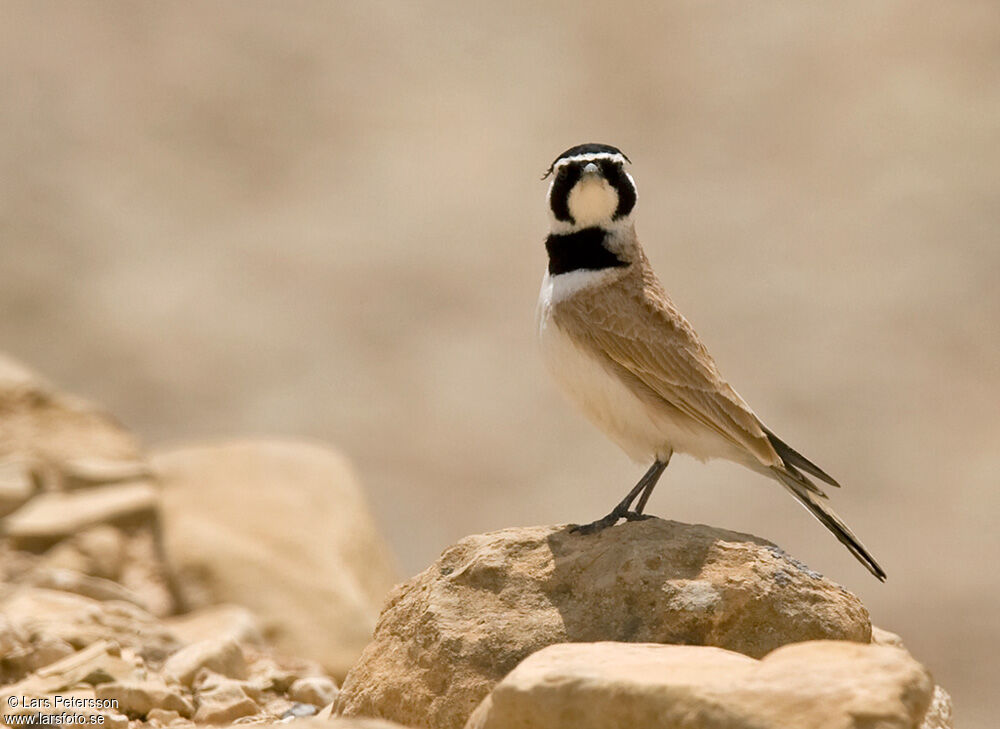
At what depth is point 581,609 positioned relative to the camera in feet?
18.5

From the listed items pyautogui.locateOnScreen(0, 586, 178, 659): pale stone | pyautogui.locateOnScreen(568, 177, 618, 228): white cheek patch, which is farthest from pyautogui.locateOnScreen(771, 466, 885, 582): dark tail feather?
pyautogui.locateOnScreen(0, 586, 178, 659): pale stone

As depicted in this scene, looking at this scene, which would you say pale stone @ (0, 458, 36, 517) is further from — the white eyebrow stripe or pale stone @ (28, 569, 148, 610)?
the white eyebrow stripe

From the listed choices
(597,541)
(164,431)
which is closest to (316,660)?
(597,541)

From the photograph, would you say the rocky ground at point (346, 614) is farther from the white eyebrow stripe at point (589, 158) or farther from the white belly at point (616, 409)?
the white eyebrow stripe at point (589, 158)

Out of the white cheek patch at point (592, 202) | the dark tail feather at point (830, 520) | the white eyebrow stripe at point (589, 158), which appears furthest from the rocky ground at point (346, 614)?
the white eyebrow stripe at point (589, 158)

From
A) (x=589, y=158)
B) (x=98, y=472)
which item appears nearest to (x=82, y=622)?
(x=98, y=472)

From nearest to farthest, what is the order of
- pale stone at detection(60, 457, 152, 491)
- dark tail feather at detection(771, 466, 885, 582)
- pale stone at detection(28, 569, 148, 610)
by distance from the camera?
dark tail feather at detection(771, 466, 885, 582) → pale stone at detection(28, 569, 148, 610) → pale stone at detection(60, 457, 152, 491)

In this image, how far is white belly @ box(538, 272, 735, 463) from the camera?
648cm

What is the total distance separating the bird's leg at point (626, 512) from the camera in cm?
607

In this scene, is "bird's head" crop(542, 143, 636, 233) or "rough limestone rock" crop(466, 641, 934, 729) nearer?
"rough limestone rock" crop(466, 641, 934, 729)

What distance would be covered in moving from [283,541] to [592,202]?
4.89 metres

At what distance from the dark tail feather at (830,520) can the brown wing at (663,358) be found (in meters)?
0.14

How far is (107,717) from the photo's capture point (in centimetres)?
614

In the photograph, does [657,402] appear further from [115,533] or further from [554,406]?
[554,406]
